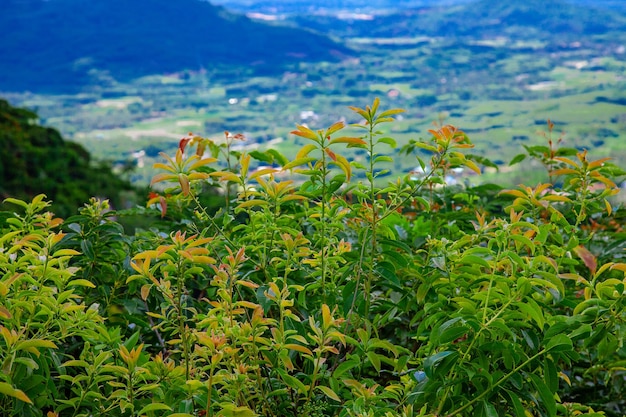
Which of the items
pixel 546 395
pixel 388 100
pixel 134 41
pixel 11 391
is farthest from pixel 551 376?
pixel 134 41

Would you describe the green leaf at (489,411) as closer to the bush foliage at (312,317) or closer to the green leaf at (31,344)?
the bush foliage at (312,317)

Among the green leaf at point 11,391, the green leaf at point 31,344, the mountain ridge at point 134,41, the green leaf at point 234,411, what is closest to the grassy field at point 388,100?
the mountain ridge at point 134,41

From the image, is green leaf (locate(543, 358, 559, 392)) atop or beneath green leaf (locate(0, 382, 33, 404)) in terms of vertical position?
beneath

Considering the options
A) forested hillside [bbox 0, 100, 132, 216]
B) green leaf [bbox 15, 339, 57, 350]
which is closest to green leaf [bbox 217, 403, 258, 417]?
green leaf [bbox 15, 339, 57, 350]

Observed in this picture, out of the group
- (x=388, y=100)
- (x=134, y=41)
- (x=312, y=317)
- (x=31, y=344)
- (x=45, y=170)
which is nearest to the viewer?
(x=31, y=344)

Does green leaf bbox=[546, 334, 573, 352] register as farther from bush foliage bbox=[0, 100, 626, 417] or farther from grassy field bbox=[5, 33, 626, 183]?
grassy field bbox=[5, 33, 626, 183]

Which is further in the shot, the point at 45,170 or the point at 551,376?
the point at 45,170

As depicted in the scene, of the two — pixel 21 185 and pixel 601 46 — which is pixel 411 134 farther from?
pixel 601 46

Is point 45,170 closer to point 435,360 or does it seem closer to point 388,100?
point 435,360

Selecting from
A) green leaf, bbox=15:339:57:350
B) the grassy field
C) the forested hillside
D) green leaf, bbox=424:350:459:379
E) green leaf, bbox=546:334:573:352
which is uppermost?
green leaf, bbox=15:339:57:350

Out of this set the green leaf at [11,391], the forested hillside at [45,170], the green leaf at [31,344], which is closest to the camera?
the green leaf at [11,391]

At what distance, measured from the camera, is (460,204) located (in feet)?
8.30

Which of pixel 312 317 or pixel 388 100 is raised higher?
pixel 312 317

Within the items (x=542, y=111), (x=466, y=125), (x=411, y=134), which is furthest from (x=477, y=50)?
(x=411, y=134)
